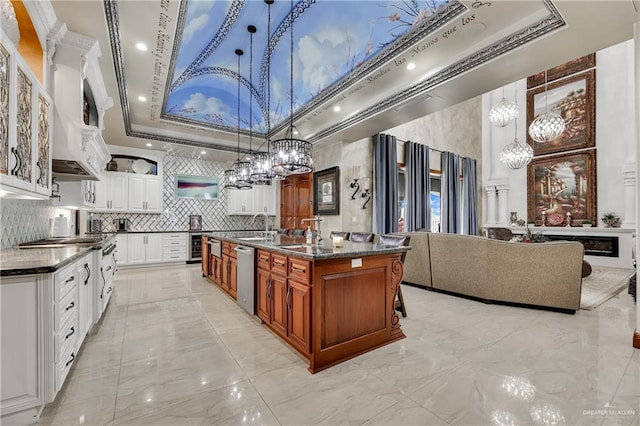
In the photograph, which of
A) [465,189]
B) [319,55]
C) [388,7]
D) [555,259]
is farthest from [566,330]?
[465,189]

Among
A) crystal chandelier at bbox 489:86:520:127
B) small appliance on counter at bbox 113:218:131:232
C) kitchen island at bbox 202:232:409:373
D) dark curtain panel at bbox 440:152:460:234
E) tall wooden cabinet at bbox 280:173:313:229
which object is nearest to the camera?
kitchen island at bbox 202:232:409:373

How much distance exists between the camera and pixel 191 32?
3.75 meters

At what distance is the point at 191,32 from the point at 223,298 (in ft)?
12.3

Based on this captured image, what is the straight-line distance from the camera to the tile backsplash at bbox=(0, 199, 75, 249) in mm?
2422

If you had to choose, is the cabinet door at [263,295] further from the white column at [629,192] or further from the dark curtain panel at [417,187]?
the white column at [629,192]

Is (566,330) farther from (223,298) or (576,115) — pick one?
(576,115)

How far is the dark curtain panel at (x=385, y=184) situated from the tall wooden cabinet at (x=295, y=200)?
1.76 meters

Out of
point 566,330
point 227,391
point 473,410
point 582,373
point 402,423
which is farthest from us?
point 566,330

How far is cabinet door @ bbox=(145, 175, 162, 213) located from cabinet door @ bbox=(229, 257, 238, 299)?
14.0 ft

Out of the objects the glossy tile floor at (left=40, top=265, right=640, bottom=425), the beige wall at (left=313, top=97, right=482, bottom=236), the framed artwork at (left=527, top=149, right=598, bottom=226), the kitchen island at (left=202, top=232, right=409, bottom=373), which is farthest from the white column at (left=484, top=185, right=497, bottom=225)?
the kitchen island at (left=202, top=232, right=409, bottom=373)

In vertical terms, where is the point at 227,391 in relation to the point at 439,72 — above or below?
below

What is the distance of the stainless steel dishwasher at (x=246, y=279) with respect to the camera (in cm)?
320

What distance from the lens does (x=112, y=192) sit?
6590 millimetres

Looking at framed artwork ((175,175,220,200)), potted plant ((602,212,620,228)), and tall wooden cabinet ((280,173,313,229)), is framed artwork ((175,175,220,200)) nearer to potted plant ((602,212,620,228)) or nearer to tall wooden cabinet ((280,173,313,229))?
tall wooden cabinet ((280,173,313,229))
